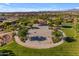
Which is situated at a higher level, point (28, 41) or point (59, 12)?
point (59, 12)

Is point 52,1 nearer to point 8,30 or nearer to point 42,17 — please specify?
point 42,17

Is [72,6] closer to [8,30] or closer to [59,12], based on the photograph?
A: [59,12]

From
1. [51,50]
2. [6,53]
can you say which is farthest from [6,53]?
[51,50]

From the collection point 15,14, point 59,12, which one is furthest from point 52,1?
point 15,14

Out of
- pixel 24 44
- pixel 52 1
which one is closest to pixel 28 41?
pixel 24 44

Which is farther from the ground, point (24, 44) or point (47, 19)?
point (47, 19)

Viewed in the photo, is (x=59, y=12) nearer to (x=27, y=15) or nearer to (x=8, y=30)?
(x=27, y=15)

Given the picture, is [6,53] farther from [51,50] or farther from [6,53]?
[51,50]
